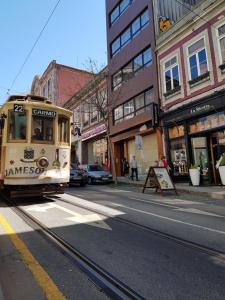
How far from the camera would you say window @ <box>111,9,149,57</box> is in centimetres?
2323

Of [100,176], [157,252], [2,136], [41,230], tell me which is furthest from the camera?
[100,176]

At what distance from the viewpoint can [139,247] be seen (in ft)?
17.6

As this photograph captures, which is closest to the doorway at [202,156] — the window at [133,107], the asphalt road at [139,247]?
the window at [133,107]

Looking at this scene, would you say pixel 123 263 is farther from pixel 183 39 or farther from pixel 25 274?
pixel 183 39

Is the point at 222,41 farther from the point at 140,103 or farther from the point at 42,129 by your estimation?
the point at 42,129

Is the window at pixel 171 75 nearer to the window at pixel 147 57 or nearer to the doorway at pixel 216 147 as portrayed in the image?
the window at pixel 147 57

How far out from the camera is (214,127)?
1611 centimetres

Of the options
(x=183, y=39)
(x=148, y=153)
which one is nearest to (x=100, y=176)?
(x=148, y=153)

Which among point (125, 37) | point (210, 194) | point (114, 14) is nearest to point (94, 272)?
point (210, 194)

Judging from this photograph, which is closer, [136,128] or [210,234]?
[210,234]

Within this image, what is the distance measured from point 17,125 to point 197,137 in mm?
10668

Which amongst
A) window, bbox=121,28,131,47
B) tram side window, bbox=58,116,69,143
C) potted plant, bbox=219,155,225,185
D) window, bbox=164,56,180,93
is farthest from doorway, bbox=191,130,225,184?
window, bbox=121,28,131,47

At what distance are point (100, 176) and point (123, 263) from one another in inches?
694

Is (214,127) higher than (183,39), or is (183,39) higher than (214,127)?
(183,39)
